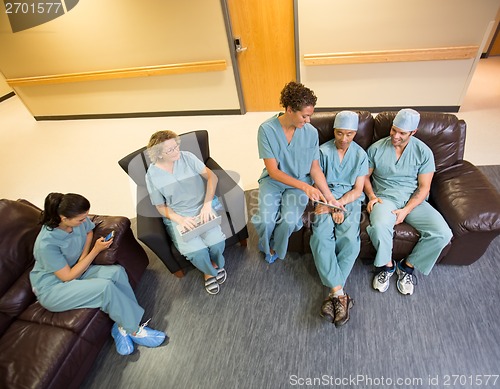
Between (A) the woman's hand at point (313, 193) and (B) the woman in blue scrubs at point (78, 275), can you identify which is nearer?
(B) the woman in blue scrubs at point (78, 275)

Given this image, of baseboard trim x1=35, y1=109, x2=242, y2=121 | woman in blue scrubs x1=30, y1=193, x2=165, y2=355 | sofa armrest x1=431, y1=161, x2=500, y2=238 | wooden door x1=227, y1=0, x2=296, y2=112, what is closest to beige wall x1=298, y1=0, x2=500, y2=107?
wooden door x1=227, y1=0, x2=296, y2=112

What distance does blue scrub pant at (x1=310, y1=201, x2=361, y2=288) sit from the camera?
161 cm

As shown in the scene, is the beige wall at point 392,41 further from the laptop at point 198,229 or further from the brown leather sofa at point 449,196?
the laptop at point 198,229

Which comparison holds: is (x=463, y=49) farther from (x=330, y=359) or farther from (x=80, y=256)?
(x=80, y=256)

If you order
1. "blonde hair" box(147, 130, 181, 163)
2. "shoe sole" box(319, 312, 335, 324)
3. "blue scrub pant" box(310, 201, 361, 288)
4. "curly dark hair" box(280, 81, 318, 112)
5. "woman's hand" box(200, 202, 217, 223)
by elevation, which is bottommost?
"shoe sole" box(319, 312, 335, 324)

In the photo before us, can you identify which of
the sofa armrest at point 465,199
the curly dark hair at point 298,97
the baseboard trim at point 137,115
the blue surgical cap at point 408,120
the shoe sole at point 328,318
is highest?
the curly dark hair at point 298,97

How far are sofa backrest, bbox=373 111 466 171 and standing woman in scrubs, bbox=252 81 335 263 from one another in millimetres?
580

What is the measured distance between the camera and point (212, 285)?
184cm

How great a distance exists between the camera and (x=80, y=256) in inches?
61.6

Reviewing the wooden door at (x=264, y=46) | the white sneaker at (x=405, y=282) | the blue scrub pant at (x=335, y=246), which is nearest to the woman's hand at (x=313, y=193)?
the blue scrub pant at (x=335, y=246)

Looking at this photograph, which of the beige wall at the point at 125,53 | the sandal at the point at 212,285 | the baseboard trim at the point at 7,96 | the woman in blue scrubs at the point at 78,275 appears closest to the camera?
the woman in blue scrubs at the point at 78,275

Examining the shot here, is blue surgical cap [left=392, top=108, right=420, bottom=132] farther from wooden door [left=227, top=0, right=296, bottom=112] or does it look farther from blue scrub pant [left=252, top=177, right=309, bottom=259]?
wooden door [left=227, top=0, right=296, bottom=112]

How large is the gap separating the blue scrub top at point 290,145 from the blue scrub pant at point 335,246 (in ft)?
1.25

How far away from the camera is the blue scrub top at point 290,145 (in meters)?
1.69
